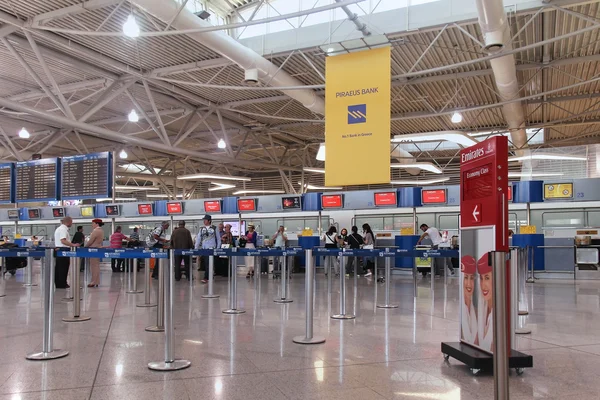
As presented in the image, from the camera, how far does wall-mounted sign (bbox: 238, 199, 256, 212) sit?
17.4 metres

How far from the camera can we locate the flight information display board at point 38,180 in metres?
11.7

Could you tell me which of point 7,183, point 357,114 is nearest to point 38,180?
point 7,183

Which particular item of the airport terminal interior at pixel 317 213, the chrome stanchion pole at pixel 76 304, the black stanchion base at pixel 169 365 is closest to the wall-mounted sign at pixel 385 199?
the airport terminal interior at pixel 317 213

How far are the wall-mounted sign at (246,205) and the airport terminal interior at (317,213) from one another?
0.06 m

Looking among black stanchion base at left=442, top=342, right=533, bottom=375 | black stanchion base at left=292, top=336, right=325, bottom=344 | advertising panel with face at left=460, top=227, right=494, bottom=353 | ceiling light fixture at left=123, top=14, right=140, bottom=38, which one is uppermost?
ceiling light fixture at left=123, top=14, right=140, bottom=38

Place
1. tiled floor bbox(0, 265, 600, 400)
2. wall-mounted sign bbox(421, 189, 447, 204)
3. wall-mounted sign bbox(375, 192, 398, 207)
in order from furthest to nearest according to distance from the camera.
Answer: wall-mounted sign bbox(375, 192, 398, 207) < wall-mounted sign bbox(421, 189, 447, 204) < tiled floor bbox(0, 265, 600, 400)

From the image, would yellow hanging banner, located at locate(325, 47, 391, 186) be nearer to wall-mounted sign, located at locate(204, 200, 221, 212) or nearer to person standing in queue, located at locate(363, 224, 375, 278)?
person standing in queue, located at locate(363, 224, 375, 278)

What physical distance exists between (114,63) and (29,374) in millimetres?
9311

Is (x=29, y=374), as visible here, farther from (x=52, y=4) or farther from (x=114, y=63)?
(x=114, y=63)

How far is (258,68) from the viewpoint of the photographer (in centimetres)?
1077

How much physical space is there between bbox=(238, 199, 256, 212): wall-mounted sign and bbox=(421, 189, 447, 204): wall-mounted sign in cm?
584

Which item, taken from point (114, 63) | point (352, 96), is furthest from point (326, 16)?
point (114, 63)

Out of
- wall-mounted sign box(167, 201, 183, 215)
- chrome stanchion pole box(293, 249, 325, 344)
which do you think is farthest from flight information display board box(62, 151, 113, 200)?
chrome stanchion pole box(293, 249, 325, 344)

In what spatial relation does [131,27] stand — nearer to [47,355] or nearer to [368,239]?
[47,355]
